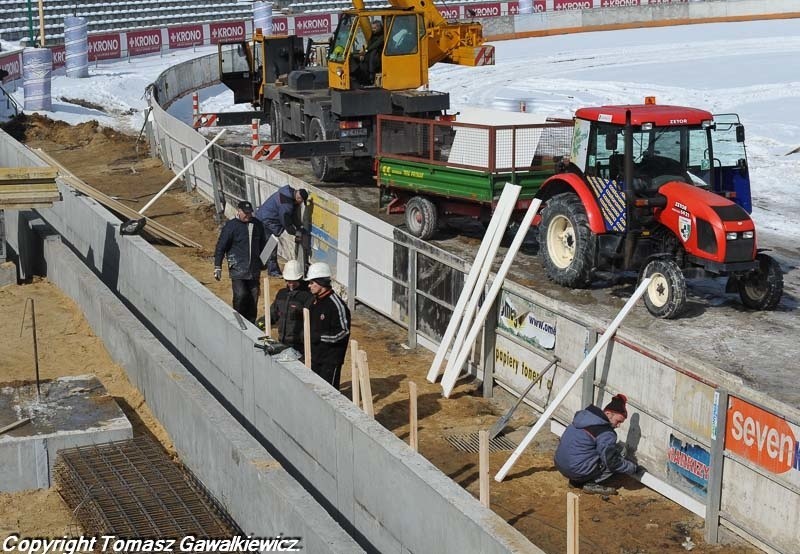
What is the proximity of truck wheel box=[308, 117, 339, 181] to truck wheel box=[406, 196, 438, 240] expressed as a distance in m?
3.69

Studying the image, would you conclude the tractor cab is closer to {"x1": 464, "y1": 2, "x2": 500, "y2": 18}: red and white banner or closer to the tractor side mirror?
the tractor side mirror

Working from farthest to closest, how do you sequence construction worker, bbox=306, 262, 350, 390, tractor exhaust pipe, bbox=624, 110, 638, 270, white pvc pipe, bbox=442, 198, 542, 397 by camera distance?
tractor exhaust pipe, bbox=624, 110, 638, 270, white pvc pipe, bbox=442, 198, 542, 397, construction worker, bbox=306, 262, 350, 390

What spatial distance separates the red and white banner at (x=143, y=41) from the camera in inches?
Answer: 1659

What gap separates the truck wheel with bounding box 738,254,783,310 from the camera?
1320cm

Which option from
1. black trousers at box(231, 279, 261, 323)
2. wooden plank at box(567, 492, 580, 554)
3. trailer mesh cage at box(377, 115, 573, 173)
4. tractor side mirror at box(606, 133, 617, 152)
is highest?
tractor side mirror at box(606, 133, 617, 152)

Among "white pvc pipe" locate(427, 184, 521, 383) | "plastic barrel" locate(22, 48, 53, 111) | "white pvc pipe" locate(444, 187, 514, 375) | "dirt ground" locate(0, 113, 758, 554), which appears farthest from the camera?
"plastic barrel" locate(22, 48, 53, 111)

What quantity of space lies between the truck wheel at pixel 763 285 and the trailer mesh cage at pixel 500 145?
108 inches

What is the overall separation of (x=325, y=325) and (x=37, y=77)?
75.3 feet

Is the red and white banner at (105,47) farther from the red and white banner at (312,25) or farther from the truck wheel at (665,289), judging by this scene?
the truck wheel at (665,289)

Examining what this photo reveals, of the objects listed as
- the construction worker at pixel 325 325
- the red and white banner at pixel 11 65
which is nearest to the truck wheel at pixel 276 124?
the construction worker at pixel 325 325

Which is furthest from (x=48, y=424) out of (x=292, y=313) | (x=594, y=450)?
(x=594, y=450)

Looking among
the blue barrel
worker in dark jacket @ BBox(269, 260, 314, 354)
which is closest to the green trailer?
worker in dark jacket @ BBox(269, 260, 314, 354)

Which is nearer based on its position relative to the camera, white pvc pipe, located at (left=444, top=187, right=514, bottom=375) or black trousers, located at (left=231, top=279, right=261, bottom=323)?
white pvc pipe, located at (left=444, top=187, right=514, bottom=375)

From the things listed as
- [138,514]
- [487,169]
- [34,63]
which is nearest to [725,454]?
[138,514]
